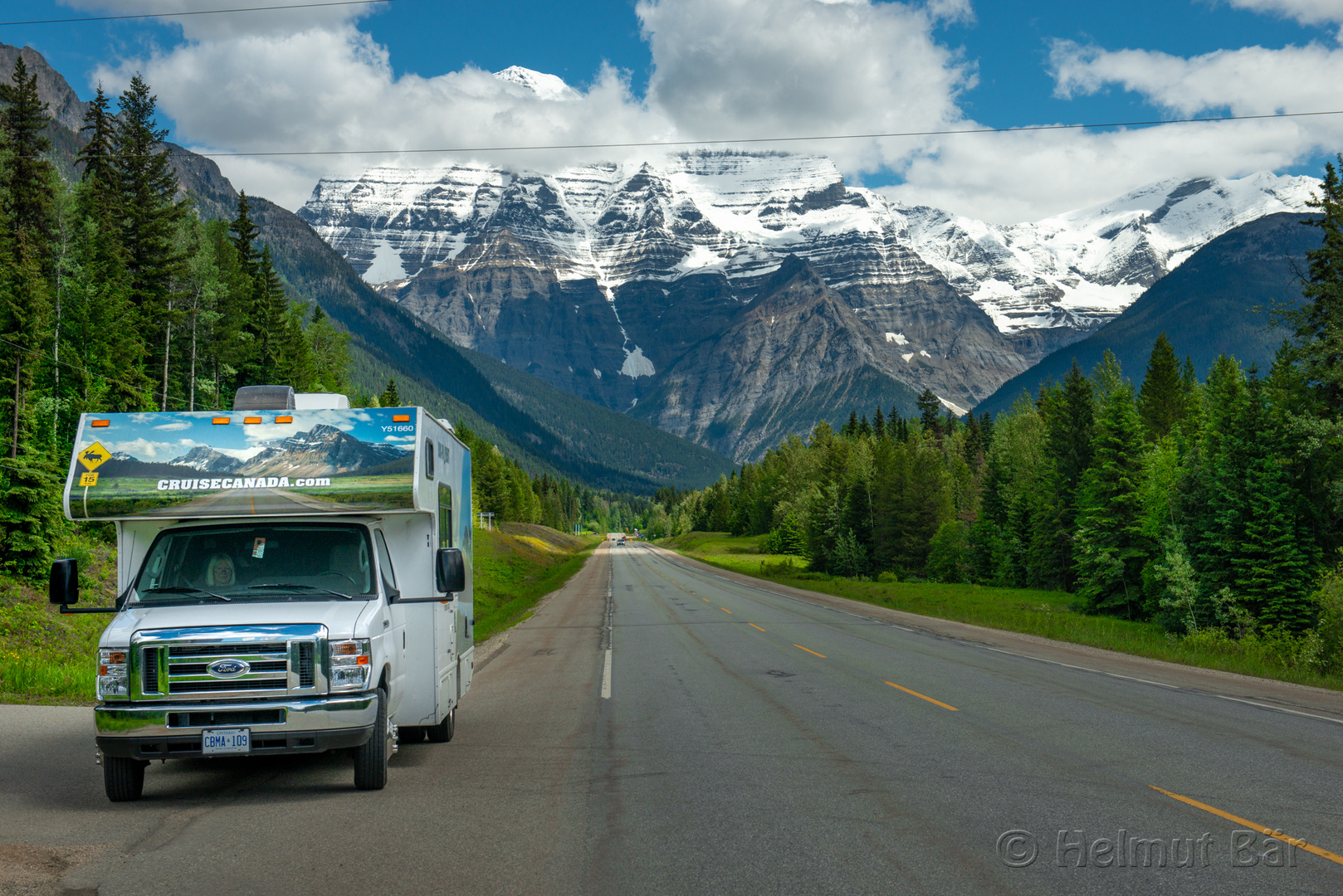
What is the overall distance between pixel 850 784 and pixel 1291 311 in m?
35.0

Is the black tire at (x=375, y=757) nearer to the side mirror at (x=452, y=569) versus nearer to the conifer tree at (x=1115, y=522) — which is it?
the side mirror at (x=452, y=569)

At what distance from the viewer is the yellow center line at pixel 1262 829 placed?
20.1 ft

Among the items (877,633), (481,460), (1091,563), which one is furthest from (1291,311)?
(481,460)

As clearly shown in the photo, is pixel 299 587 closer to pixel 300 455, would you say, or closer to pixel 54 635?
pixel 300 455

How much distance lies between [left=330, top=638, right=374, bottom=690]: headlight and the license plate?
0.76m

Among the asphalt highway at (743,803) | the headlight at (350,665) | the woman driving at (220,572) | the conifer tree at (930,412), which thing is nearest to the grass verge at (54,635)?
the asphalt highway at (743,803)

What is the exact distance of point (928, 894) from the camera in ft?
17.7

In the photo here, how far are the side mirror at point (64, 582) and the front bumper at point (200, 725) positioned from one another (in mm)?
1382

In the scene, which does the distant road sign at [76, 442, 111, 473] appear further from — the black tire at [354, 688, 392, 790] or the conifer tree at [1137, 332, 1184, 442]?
the conifer tree at [1137, 332, 1184, 442]

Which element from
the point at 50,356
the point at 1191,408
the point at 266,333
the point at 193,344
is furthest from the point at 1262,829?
the point at 1191,408

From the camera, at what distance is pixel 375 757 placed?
791 centimetres

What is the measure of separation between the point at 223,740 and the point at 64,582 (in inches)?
94.5

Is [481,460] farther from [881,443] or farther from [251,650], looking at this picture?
[251,650]

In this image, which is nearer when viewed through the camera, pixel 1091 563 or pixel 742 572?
pixel 1091 563
